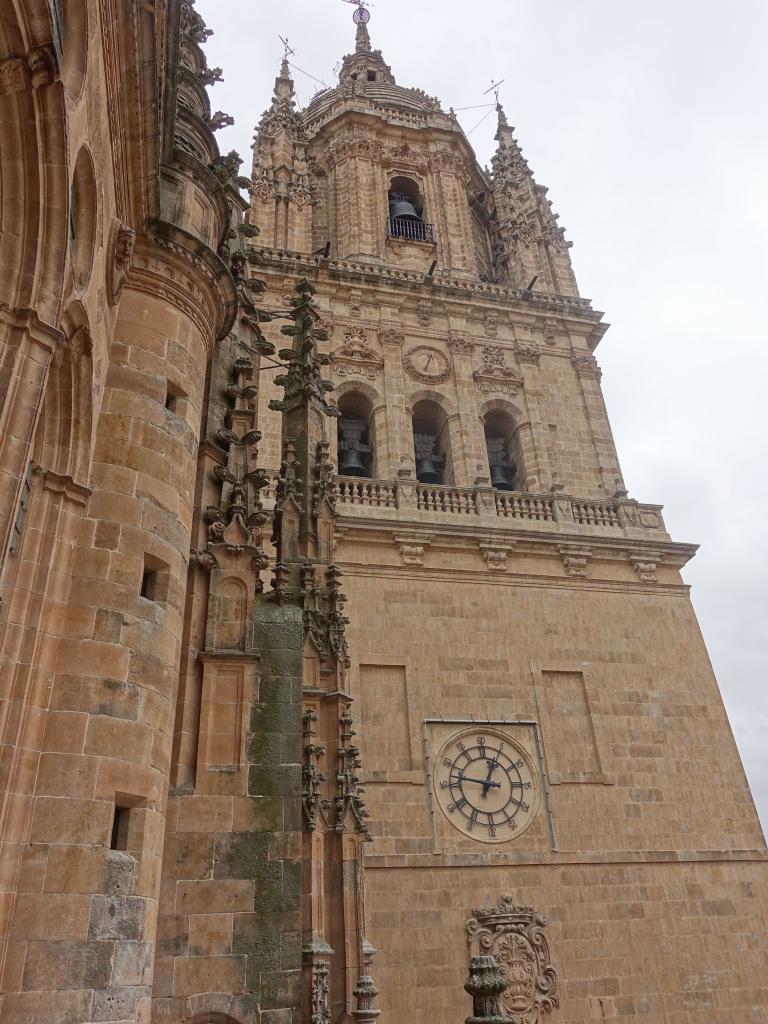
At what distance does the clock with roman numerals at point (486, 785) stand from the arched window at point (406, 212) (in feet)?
46.0

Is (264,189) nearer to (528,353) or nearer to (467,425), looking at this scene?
(528,353)

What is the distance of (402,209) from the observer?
23.3 metres

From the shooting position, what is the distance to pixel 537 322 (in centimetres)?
2050

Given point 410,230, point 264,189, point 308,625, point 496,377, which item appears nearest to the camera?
point 308,625

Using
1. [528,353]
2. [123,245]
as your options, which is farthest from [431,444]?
[123,245]

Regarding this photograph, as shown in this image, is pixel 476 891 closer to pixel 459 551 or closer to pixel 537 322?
pixel 459 551

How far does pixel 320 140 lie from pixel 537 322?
9.69 m

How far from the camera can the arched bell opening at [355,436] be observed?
1770 centimetres

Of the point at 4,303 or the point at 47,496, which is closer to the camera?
the point at 4,303

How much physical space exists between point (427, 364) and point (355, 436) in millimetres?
2518

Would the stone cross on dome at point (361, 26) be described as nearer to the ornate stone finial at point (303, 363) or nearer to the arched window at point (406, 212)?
the arched window at point (406, 212)

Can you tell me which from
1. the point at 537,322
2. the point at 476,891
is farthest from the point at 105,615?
the point at 537,322

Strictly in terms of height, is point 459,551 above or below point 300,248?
below

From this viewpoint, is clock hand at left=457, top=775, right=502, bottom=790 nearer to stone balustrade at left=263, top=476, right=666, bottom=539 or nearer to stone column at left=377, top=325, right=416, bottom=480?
stone balustrade at left=263, top=476, right=666, bottom=539
